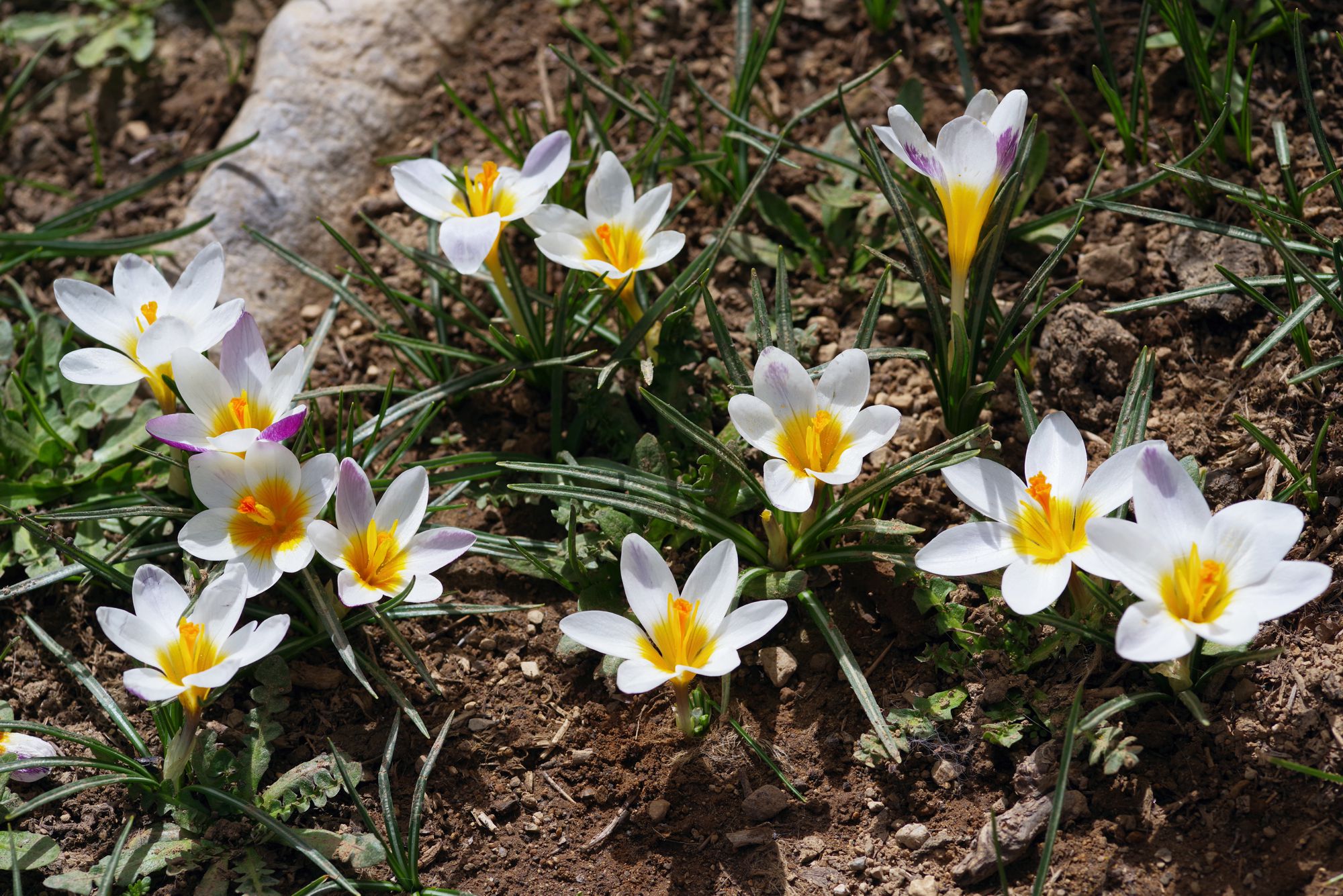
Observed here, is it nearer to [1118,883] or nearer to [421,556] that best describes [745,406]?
[421,556]

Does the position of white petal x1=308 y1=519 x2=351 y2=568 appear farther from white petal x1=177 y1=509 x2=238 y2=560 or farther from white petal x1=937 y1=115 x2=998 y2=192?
white petal x1=937 y1=115 x2=998 y2=192

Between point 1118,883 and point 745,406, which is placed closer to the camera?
point 1118,883

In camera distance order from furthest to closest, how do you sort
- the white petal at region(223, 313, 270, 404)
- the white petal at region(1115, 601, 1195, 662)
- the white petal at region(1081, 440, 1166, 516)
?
1. the white petal at region(223, 313, 270, 404)
2. the white petal at region(1081, 440, 1166, 516)
3. the white petal at region(1115, 601, 1195, 662)

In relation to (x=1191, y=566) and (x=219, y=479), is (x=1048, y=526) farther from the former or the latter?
(x=219, y=479)

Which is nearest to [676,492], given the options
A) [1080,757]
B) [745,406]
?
[745,406]

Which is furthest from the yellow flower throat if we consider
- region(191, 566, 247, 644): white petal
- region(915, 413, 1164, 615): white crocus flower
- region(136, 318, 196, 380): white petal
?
region(136, 318, 196, 380): white petal

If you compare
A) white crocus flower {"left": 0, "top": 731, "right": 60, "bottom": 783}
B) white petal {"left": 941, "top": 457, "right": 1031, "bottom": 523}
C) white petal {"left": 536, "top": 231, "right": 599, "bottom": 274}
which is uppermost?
white petal {"left": 536, "top": 231, "right": 599, "bottom": 274}

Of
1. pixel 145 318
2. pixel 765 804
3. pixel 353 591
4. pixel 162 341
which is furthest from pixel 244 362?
pixel 765 804
